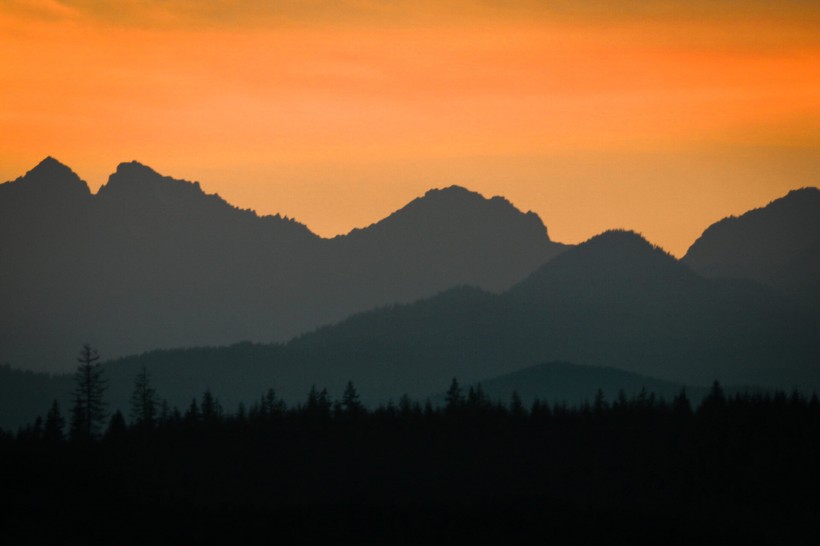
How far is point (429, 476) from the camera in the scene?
429 feet

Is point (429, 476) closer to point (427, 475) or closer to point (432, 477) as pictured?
point (432, 477)

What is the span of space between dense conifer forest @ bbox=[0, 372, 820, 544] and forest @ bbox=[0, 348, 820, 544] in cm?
23

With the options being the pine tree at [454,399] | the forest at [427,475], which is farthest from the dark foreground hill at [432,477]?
the pine tree at [454,399]

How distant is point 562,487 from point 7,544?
2057 inches

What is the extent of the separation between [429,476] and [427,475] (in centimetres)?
53

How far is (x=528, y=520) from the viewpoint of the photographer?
351ft

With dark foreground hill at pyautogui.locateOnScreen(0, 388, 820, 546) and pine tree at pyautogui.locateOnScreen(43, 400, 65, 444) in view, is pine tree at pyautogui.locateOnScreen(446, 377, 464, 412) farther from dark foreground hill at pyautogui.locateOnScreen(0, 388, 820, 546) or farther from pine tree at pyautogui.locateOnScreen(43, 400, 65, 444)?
pine tree at pyautogui.locateOnScreen(43, 400, 65, 444)

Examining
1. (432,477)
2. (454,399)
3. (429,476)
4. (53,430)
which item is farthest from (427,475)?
(53,430)

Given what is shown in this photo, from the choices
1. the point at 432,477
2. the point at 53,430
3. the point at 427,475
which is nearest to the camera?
the point at 432,477

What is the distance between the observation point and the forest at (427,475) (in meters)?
103

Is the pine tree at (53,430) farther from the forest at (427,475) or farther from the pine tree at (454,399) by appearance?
the pine tree at (454,399)

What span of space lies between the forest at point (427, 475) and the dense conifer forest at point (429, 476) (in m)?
0.23

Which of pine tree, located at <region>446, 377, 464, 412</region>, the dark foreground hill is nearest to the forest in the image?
the dark foreground hill

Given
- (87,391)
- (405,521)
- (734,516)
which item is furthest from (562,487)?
(87,391)
